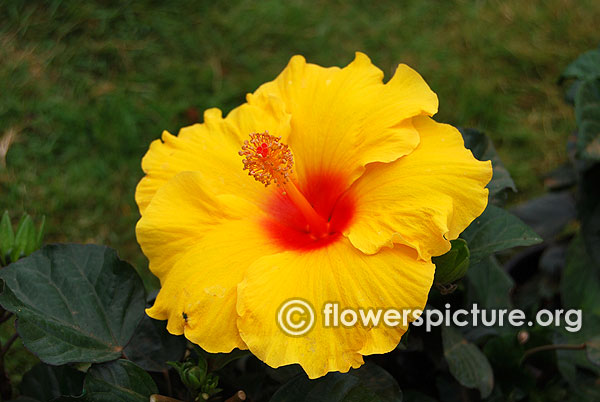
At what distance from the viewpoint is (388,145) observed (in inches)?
53.1

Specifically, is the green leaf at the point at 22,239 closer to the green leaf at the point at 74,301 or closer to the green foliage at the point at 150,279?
the green foliage at the point at 150,279

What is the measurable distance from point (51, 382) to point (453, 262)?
0.96 meters

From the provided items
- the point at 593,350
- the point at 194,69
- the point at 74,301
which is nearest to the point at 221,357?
the point at 74,301

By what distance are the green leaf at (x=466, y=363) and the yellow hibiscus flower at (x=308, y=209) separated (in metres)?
0.37

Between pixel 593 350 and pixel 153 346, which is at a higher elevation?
pixel 153 346

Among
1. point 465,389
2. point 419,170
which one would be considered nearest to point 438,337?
point 465,389

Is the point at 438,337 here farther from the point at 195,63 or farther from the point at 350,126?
the point at 195,63

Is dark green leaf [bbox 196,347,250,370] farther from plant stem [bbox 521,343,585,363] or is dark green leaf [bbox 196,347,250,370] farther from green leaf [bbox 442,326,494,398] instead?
plant stem [bbox 521,343,585,363]

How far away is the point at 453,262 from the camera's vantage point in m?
1.31

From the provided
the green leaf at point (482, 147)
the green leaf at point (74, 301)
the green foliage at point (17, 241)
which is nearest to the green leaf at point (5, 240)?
the green foliage at point (17, 241)

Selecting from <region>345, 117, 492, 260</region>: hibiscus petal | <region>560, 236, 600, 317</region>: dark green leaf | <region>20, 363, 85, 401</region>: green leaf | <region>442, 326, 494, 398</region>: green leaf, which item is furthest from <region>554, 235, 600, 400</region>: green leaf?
<region>20, 363, 85, 401</region>: green leaf

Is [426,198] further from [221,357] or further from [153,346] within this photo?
[153,346]

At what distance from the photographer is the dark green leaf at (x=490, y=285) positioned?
1873mm

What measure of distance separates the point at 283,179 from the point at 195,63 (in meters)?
2.46
